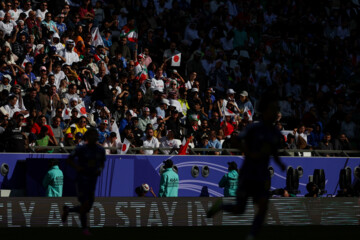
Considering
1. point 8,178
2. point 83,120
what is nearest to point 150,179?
point 83,120

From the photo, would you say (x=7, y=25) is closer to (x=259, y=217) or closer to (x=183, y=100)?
(x=183, y=100)

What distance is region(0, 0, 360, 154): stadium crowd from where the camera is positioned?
20969 millimetres

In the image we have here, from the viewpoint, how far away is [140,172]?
66.5 feet

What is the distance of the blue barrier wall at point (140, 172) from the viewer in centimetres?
1880


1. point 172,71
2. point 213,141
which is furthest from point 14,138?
point 172,71

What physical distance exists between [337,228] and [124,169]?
7.11 meters

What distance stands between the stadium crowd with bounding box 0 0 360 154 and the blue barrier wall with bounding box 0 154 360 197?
0.54 metres

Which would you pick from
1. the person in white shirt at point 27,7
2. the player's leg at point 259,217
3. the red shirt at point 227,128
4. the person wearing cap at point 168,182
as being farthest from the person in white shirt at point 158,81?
the player's leg at point 259,217

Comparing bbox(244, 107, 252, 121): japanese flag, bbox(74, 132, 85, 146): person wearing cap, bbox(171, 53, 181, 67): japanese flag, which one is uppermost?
bbox(171, 53, 181, 67): japanese flag

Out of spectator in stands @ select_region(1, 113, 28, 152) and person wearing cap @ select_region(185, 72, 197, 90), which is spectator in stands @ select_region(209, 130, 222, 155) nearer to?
person wearing cap @ select_region(185, 72, 197, 90)

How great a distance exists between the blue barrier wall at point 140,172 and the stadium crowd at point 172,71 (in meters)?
0.54

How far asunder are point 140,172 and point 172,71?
5.93 metres

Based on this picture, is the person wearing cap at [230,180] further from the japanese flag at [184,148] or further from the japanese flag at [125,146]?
the japanese flag at [125,146]

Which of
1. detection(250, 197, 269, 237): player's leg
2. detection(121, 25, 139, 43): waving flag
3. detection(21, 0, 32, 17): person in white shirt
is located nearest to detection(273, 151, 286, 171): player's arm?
detection(250, 197, 269, 237): player's leg
